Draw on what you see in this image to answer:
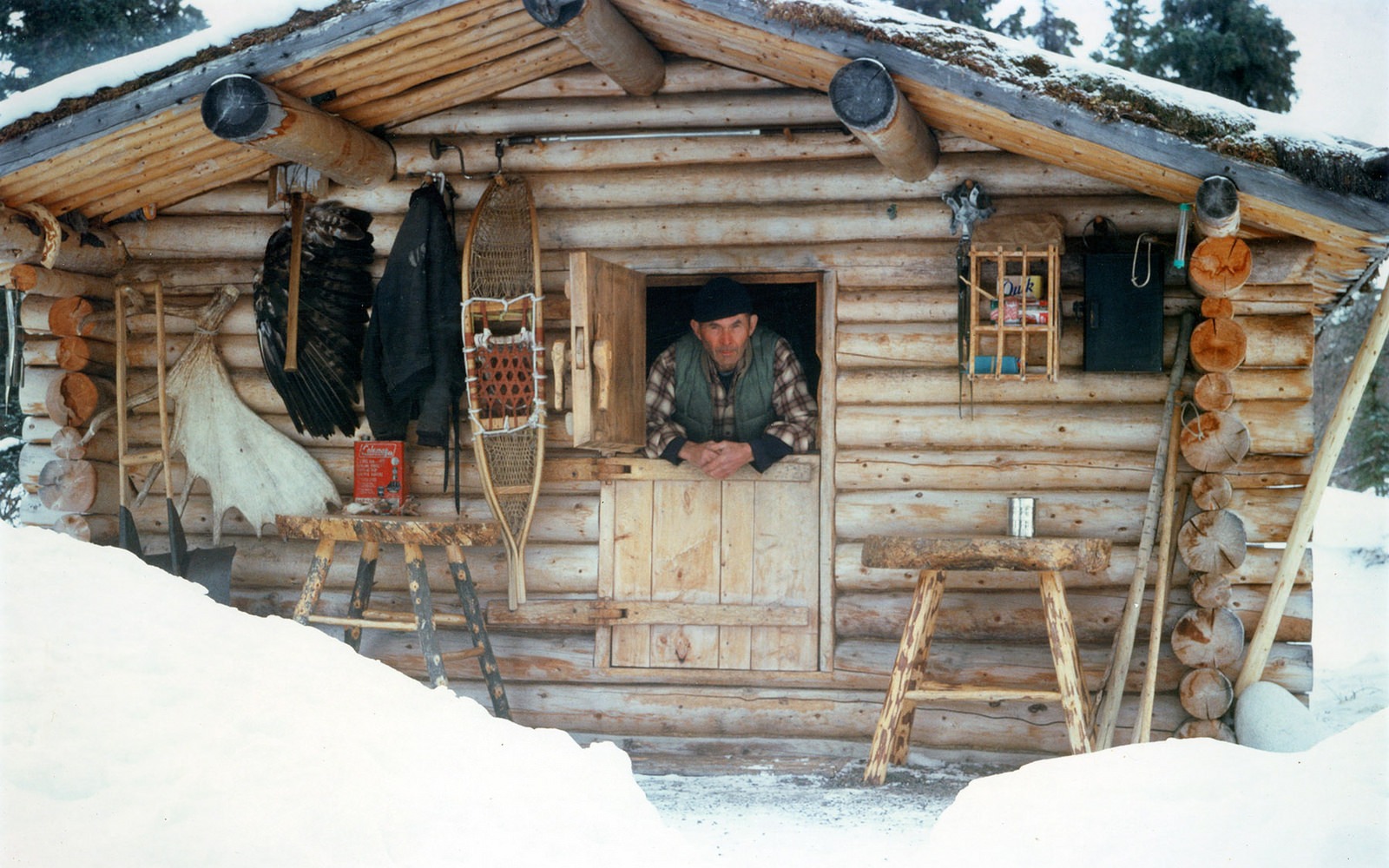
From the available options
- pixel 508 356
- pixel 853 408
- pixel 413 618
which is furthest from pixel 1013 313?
pixel 413 618

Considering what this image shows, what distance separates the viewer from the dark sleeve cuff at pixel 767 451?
18.6ft

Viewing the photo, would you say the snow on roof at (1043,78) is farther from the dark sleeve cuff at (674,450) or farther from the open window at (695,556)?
the dark sleeve cuff at (674,450)

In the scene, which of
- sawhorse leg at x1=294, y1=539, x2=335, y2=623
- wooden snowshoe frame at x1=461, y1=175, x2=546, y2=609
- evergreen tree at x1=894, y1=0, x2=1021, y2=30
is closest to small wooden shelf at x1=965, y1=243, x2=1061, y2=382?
wooden snowshoe frame at x1=461, y1=175, x2=546, y2=609

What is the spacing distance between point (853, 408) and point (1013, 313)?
2.91ft

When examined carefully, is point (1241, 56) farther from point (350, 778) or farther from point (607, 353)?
point (350, 778)

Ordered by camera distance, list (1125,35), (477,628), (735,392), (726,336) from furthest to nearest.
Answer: (1125,35)
(735,392)
(726,336)
(477,628)

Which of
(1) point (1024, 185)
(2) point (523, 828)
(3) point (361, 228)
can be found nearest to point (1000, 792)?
(2) point (523, 828)

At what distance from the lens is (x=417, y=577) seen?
5527 millimetres

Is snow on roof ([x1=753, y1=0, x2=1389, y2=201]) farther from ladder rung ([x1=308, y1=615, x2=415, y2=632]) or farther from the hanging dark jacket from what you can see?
ladder rung ([x1=308, y1=615, x2=415, y2=632])

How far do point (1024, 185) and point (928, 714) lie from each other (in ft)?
8.44

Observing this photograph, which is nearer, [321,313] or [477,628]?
[477,628]

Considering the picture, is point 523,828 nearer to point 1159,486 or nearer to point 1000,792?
point 1000,792

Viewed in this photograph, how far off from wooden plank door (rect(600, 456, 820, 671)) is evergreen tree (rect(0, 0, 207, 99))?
9.54 metres

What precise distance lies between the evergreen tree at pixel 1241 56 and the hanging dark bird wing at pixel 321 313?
9602mm
